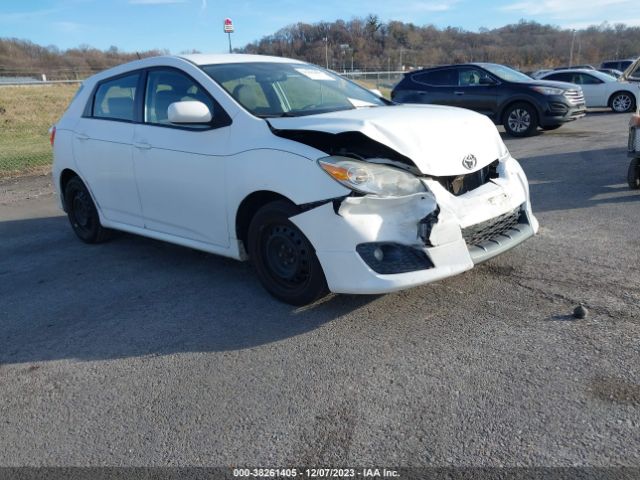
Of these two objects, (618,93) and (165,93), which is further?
(618,93)

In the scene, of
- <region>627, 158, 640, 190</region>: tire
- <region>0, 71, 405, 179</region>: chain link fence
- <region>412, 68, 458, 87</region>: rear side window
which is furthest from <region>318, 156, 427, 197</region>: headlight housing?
<region>412, 68, 458, 87</region>: rear side window

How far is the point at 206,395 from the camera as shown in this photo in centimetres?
304

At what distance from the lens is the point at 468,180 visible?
3.98 meters

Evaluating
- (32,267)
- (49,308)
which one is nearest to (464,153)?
(49,308)

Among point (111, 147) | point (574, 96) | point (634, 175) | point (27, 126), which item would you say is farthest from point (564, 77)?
point (27, 126)

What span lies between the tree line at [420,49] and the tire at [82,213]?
1456 inches

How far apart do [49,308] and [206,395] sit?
80.7 inches

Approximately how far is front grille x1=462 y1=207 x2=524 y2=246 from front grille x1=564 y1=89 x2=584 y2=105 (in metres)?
10.3

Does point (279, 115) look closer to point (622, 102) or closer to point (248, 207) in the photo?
point (248, 207)

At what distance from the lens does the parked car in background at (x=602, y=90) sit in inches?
717

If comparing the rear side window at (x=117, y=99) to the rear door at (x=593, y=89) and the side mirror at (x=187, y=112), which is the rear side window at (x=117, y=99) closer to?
the side mirror at (x=187, y=112)

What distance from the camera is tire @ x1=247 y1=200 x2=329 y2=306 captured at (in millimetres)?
3775

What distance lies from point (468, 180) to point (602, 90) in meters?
17.2

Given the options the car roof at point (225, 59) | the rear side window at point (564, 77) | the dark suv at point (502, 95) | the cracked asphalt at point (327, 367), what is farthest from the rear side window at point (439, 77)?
the car roof at point (225, 59)
